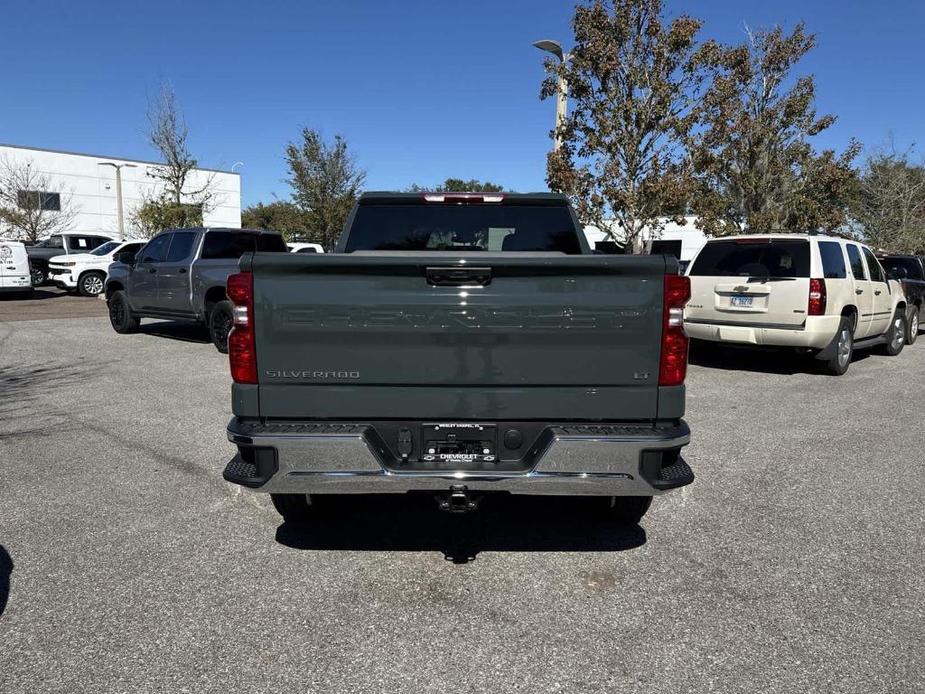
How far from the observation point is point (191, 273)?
36.2 feet

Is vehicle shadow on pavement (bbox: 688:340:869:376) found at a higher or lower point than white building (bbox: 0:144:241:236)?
lower

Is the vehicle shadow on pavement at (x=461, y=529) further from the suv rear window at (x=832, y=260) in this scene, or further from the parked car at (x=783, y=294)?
the suv rear window at (x=832, y=260)

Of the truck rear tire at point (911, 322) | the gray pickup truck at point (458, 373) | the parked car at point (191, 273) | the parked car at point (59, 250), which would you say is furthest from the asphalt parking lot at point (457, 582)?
the parked car at point (59, 250)

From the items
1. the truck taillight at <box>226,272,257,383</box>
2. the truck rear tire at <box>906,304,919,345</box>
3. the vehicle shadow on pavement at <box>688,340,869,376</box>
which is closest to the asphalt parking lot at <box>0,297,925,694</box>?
the truck taillight at <box>226,272,257,383</box>

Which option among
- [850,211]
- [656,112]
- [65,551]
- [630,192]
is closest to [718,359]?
[630,192]

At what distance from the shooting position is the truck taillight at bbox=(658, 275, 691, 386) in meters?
3.15

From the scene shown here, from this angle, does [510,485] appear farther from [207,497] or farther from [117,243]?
[117,243]

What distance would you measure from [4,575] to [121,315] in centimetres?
1066

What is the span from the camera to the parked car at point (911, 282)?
13438mm

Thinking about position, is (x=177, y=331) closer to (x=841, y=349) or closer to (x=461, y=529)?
(x=461, y=529)

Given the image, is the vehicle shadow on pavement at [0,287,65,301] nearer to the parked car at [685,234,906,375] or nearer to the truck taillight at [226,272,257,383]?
the parked car at [685,234,906,375]

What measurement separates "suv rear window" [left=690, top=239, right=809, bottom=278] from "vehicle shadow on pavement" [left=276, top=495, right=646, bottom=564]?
6002mm

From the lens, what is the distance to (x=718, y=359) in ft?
36.3

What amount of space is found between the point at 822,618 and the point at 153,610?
3076 millimetres
